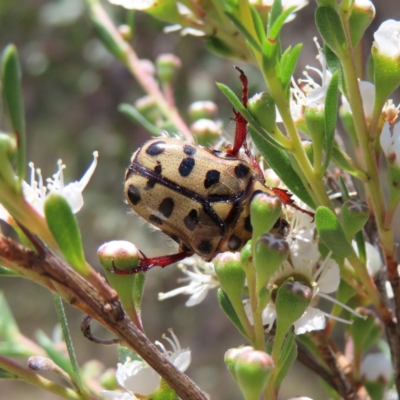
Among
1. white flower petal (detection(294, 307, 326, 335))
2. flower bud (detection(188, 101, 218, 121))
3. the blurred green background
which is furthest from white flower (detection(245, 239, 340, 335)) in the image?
the blurred green background

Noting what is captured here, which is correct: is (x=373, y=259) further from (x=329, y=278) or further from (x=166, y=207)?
(x=166, y=207)

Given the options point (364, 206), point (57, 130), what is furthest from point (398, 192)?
point (57, 130)

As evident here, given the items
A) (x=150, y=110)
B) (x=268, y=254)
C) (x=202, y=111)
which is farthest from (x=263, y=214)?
(x=150, y=110)

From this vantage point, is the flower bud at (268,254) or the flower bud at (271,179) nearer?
the flower bud at (268,254)

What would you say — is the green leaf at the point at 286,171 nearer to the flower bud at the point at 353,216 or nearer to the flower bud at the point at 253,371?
the flower bud at the point at 353,216

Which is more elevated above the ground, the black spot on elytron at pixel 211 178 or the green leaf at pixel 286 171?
the green leaf at pixel 286 171

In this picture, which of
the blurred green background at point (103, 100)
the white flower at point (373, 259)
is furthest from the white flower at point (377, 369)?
the blurred green background at point (103, 100)
